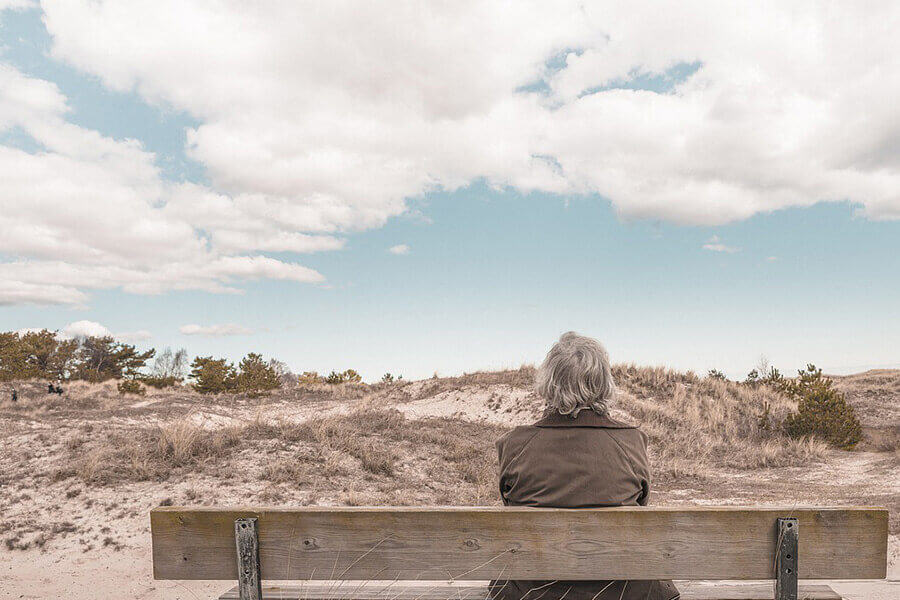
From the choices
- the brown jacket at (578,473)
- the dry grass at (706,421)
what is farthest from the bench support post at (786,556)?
the dry grass at (706,421)

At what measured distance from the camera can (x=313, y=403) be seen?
26953mm

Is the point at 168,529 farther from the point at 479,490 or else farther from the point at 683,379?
the point at 683,379

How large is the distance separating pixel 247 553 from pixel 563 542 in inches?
54.2

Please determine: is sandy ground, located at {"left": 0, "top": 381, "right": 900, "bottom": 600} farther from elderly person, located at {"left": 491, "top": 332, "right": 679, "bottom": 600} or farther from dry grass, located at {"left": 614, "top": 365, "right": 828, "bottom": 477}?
elderly person, located at {"left": 491, "top": 332, "right": 679, "bottom": 600}

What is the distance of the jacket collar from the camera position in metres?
2.73

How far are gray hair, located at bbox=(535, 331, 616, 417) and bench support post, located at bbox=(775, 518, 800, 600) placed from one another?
86cm

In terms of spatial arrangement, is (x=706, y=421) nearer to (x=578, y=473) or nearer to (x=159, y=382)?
(x=578, y=473)

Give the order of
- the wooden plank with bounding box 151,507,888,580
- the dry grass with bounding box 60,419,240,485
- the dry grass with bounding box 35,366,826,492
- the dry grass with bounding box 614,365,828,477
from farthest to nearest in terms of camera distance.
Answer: the dry grass with bounding box 614,365,828,477
the dry grass with bounding box 35,366,826,492
the dry grass with bounding box 60,419,240,485
the wooden plank with bounding box 151,507,888,580

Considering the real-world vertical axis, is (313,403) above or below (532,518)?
below

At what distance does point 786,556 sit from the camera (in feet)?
8.19

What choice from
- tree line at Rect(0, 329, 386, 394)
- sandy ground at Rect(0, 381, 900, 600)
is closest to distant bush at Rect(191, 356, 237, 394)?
tree line at Rect(0, 329, 386, 394)

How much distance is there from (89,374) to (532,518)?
157 ft

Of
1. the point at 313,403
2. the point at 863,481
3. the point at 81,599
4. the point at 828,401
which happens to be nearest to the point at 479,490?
the point at 81,599

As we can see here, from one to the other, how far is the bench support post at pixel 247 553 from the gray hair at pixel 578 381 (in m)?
1.46
